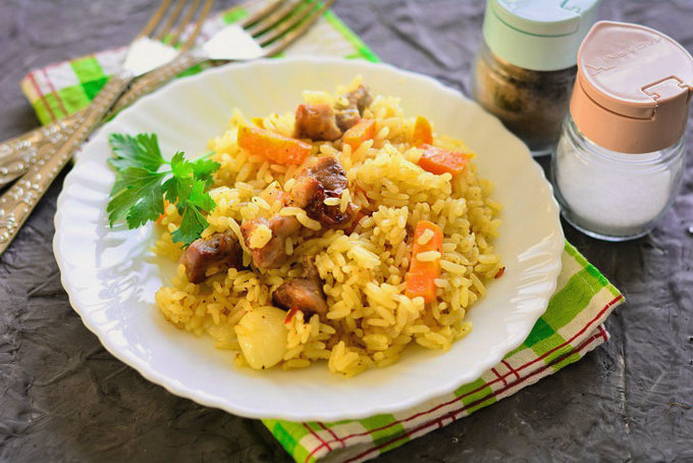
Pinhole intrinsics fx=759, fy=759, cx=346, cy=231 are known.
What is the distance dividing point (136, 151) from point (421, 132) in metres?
1.48

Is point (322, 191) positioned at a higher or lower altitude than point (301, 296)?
higher

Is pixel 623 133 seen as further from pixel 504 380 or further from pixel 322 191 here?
pixel 322 191

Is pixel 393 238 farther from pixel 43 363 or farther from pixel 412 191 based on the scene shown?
pixel 43 363

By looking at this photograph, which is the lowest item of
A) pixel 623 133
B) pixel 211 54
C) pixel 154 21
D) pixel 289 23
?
pixel 623 133

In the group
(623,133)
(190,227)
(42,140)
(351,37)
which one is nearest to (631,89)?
(623,133)

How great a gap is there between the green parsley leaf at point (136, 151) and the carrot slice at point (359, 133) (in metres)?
0.97

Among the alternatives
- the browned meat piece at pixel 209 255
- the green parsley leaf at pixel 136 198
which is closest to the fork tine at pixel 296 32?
the green parsley leaf at pixel 136 198

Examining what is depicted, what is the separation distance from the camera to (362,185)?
3.52 m

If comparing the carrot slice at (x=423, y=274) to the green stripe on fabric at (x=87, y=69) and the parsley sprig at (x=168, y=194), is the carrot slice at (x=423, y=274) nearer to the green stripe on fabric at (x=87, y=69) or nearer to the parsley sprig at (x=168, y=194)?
the parsley sprig at (x=168, y=194)

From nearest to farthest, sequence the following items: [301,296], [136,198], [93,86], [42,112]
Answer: [301,296] < [136,198] < [42,112] < [93,86]

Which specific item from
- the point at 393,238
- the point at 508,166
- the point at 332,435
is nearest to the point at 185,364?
the point at 332,435

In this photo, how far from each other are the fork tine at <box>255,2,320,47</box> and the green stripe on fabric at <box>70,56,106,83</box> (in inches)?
41.2

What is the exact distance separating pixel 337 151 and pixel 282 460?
1.48 meters

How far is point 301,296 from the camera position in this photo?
3.16 metres
